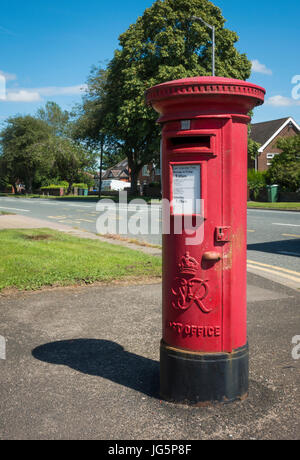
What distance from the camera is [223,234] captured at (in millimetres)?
3199

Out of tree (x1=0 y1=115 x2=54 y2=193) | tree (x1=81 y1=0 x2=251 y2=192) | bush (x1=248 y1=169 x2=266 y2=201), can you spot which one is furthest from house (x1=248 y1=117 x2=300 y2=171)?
tree (x1=0 y1=115 x2=54 y2=193)

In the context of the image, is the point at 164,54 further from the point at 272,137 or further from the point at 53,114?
the point at 53,114

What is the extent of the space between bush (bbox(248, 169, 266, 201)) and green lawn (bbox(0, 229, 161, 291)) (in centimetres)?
2988

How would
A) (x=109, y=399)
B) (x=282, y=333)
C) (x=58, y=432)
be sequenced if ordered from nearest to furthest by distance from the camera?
1. (x=58, y=432)
2. (x=109, y=399)
3. (x=282, y=333)

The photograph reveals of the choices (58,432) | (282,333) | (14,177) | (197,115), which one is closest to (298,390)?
(282,333)

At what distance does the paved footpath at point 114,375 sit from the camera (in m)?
2.97

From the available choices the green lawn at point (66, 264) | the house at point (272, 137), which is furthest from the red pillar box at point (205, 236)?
the house at point (272, 137)

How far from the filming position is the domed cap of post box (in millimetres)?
3082

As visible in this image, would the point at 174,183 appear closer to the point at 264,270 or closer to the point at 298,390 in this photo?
the point at 298,390

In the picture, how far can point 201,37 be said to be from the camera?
118ft

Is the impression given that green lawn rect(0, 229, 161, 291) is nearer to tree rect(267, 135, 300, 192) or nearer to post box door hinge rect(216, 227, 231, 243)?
post box door hinge rect(216, 227, 231, 243)

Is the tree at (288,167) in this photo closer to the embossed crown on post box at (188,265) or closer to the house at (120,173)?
the embossed crown on post box at (188,265)
